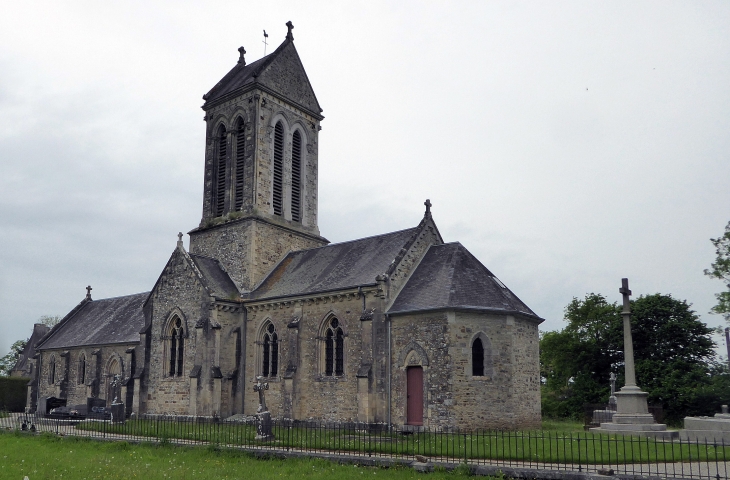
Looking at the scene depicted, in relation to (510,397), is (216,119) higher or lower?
higher

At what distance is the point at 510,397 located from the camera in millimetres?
25703

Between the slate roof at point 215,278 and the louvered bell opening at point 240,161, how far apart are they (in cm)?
365

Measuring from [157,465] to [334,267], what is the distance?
54.0 ft

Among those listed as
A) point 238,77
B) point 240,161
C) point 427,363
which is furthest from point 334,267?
point 238,77

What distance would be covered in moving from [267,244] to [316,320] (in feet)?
25.1

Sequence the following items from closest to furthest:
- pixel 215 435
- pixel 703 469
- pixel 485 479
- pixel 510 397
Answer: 1. pixel 485 479
2. pixel 703 469
3. pixel 215 435
4. pixel 510 397

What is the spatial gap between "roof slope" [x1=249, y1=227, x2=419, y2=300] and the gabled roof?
1037 centimetres

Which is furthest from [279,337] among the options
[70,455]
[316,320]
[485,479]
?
[485,479]

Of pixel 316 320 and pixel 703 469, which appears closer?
pixel 703 469

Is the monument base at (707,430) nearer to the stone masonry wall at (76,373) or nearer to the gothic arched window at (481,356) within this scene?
the gothic arched window at (481,356)

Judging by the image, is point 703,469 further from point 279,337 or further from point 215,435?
point 279,337

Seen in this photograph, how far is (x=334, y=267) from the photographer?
31.4 meters

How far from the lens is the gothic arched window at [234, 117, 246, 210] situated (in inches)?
1439

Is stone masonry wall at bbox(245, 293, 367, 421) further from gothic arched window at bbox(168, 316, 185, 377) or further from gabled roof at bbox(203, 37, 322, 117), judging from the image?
gabled roof at bbox(203, 37, 322, 117)
